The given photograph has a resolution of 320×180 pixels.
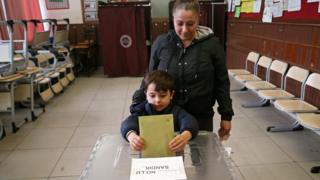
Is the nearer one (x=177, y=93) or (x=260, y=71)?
(x=177, y=93)

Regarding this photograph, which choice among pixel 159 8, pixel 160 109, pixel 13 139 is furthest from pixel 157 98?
pixel 159 8

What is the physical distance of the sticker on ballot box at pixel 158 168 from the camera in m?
1.07

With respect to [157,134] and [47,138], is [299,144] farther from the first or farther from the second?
[47,138]

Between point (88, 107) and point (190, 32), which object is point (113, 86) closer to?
point (88, 107)

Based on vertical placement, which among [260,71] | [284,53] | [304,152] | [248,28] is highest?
[248,28]

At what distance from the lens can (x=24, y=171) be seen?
2.65 m

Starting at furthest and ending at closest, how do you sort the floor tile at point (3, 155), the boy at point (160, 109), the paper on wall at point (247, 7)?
the paper on wall at point (247, 7) < the floor tile at point (3, 155) < the boy at point (160, 109)

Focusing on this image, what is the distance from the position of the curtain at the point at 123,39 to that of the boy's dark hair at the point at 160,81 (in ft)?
16.1

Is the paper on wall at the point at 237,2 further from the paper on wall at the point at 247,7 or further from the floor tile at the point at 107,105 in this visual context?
the floor tile at the point at 107,105

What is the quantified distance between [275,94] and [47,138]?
8.78 ft

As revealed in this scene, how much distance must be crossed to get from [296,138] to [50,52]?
14.1 ft

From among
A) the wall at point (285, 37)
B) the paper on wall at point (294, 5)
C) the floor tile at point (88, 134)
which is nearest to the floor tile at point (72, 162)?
the floor tile at point (88, 134)

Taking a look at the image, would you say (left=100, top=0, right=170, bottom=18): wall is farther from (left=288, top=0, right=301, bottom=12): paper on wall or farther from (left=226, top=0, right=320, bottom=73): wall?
(left=288, top=0, right=301, bottom=12): paper on wall

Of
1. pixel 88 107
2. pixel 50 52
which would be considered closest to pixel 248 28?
pixel 88 107
